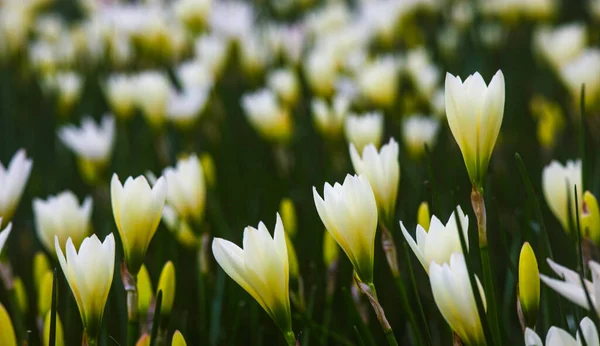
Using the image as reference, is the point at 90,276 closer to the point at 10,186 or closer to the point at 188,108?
the point at 10,186

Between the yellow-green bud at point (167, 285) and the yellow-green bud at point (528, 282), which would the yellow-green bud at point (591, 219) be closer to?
the yellow-green bud at point (528, 282)

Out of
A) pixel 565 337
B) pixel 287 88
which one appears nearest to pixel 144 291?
pixel 565 337

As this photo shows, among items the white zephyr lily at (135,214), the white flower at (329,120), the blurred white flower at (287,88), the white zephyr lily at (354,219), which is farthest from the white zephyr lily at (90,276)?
the blurred white flower at (287,88)

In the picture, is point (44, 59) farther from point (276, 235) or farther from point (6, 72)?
point (276, 235)

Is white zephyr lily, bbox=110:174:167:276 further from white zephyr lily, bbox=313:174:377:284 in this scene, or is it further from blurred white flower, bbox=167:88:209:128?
blurred white flower, bbox=167:88:209:128

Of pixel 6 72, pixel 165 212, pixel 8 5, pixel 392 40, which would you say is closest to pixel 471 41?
pixel 392 40
